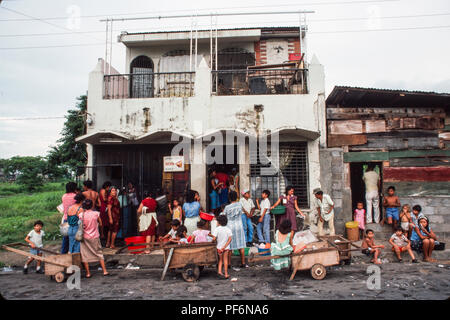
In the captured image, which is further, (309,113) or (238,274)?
(309,113)

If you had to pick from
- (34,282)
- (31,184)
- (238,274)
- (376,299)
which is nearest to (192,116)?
(238,274)

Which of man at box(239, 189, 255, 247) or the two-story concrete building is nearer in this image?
man at box(239, 189, 255, 247)

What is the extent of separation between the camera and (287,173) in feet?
27.9

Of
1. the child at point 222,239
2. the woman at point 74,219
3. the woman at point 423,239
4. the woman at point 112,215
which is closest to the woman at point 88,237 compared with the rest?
the woman at point 74,219

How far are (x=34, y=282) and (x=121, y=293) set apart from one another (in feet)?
7.33

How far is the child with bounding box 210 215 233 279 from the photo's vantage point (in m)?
5.41

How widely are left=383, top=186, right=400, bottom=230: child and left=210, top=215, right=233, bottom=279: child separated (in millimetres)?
5335

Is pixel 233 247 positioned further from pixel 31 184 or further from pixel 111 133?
pixel 31 184

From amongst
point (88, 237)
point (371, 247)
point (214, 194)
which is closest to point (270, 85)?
point (214, 194)

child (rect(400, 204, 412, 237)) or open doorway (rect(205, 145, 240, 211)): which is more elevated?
open doorway (rect(205, 145, 240, 211))

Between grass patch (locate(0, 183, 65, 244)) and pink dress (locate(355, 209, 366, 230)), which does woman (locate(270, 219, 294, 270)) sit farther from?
grass patch (locate(0, 183, 65, 244))

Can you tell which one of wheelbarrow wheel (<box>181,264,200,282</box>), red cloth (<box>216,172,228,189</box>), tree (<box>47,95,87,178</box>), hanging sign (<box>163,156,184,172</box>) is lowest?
wheelbarrow wheel (<box>181,264,200,282</box>)

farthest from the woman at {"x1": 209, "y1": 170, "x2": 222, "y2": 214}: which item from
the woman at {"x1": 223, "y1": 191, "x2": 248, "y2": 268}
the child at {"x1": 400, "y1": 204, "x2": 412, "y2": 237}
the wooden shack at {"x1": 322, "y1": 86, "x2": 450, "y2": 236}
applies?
the child at {"x1": 400, "y1": 204, "x2": 412, "y2": 237}

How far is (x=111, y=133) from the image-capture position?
760 cm
